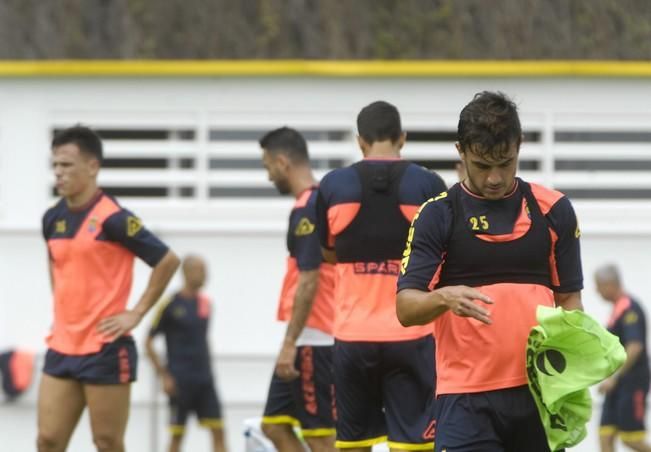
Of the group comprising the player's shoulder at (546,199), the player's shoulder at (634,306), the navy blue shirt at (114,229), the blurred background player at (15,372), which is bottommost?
the blurred background player at (15,372)

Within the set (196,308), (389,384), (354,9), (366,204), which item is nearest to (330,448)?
(389,384)

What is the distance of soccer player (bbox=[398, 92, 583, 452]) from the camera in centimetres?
638

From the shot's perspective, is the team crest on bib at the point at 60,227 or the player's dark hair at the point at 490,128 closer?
the player's dark hair at the point at 490,128

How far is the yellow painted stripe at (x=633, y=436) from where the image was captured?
1416cm

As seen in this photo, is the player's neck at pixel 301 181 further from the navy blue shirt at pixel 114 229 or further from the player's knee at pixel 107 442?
the player's knee at pixel 107 442

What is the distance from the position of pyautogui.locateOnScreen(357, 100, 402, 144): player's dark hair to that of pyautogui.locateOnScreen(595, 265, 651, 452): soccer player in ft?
18.5

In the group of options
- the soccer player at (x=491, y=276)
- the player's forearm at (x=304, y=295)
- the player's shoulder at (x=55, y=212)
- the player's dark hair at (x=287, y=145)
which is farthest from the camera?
the player's dark hair at (x=287, y=145)

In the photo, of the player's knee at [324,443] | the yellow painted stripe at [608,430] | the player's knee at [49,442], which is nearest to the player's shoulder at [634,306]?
the yellow painted stripe at [608,430]

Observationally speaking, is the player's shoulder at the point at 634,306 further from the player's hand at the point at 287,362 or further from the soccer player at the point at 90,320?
the soccer player at the point at 90,320

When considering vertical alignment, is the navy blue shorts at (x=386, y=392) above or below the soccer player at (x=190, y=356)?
above

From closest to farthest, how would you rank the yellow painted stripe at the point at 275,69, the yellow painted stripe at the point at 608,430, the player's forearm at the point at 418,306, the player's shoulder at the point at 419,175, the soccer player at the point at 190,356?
the player's forearm at the point at 418,306 → the player's shoulder at the point at 419,175 → the yellow painted stripe at the point at 608,430 → the soccer player at the point at 190,356 → the yellow painted stripe at the point at 275,69

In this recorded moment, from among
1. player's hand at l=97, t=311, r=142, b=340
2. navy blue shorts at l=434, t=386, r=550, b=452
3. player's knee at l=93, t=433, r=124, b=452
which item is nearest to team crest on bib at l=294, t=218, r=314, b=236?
player's hand at l=97, t=311, r=142, b=340

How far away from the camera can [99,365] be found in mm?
9547

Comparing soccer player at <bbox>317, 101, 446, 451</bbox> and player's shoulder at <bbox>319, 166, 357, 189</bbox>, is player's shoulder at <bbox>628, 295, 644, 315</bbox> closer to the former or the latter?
soccer player at <bbox>317, 101, 446, 451</bbox>
